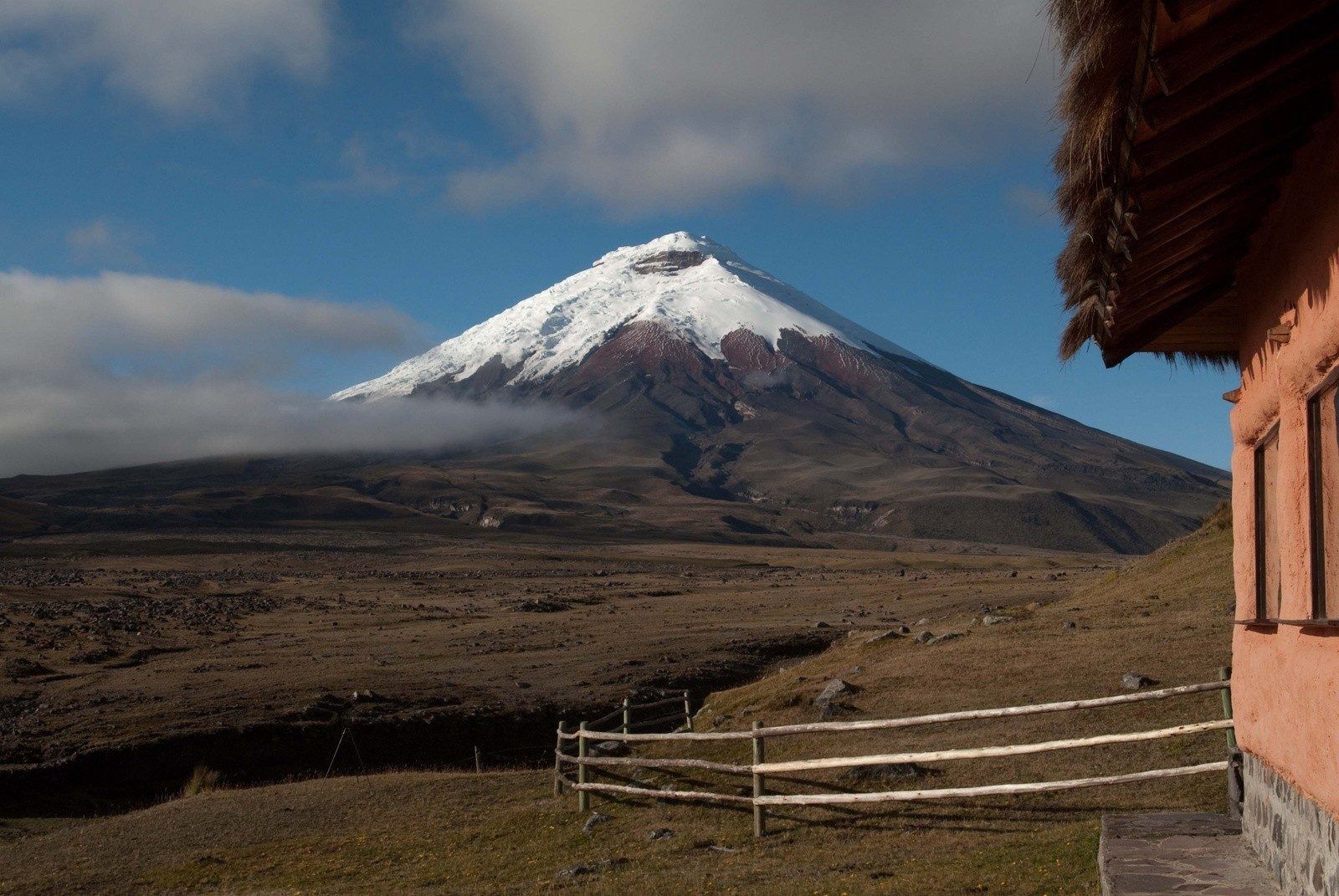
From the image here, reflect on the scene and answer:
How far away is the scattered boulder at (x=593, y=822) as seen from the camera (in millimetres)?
15352

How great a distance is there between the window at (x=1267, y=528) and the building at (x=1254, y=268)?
0.02 meters

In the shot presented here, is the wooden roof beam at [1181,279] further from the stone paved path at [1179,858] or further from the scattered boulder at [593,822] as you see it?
the scattered boulder at [593,822]

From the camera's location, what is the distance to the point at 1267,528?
25.1 ft

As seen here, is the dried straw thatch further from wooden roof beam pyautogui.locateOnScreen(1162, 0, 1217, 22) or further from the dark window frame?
the dark window frame

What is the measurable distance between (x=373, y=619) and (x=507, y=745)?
25.3 m

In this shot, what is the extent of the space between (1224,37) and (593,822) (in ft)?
45.4

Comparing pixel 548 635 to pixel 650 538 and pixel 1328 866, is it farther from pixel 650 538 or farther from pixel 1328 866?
pixel 650 538

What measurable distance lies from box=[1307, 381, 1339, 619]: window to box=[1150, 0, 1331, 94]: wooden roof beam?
229 centimetres

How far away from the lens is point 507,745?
27703 mm

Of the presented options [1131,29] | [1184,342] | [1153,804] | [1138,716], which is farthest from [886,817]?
[1131,29]

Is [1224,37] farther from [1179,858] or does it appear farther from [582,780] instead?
[582,780]

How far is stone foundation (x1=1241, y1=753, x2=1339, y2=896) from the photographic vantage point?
5.64m

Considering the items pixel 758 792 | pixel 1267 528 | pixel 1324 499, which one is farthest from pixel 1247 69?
pixel 758 792

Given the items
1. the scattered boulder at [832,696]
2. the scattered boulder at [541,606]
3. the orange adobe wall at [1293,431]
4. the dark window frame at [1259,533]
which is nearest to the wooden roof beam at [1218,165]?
the orange adobe wall at [1293,431]
